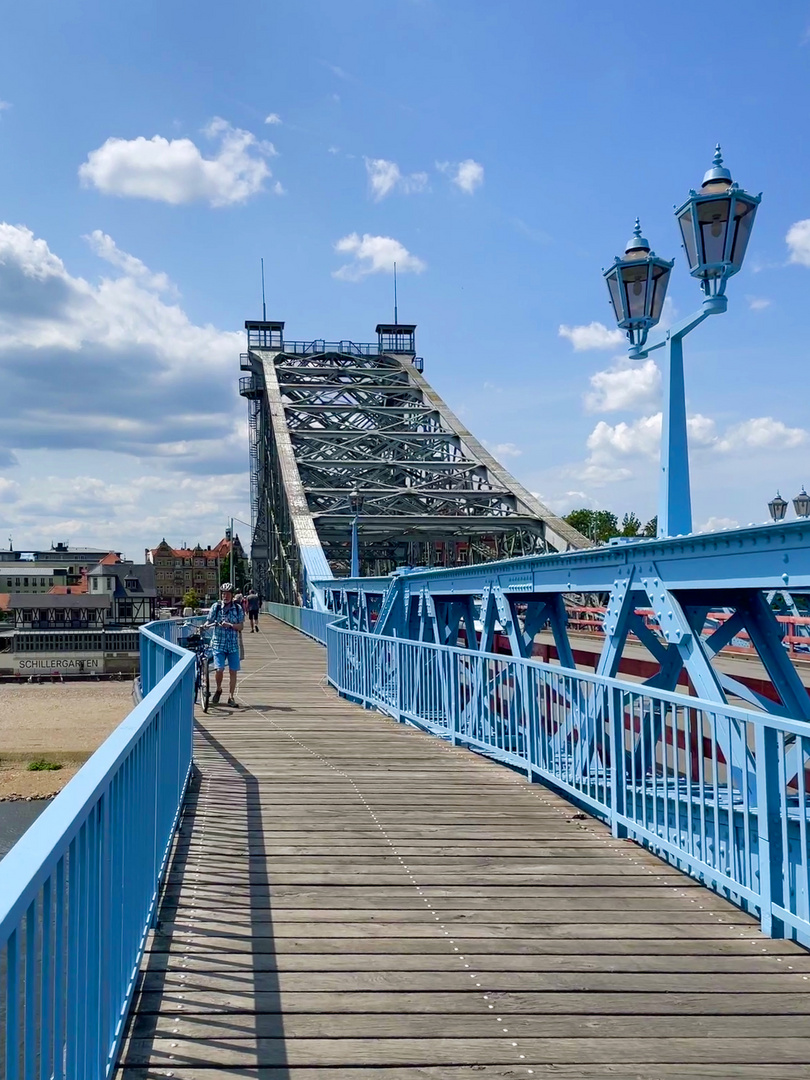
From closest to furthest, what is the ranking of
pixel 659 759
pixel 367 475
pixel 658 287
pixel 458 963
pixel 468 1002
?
pixel 468 1002, pixel 458 963, pixel 659 759, pixel 658 287, pixel 367 475

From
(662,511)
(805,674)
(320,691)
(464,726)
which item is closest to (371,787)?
(464,726)

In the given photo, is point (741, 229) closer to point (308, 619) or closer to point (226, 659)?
point (226, 659)

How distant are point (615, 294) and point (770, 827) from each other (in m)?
5.18

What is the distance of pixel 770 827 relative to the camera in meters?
4.19

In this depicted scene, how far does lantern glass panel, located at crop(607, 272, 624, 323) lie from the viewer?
26.7 ft

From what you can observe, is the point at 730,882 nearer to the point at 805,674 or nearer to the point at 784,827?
the point at 784,827

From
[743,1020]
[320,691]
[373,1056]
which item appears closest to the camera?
[373,1056]

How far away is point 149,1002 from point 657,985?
74.4 inches

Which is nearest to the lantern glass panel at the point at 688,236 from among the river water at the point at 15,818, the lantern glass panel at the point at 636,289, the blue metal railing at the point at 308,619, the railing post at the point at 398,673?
the lantern glass panel at the point at 636,289

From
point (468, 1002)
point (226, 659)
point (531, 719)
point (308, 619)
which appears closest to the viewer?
point (468, 1002)

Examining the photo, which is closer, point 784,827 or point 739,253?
point 784,827

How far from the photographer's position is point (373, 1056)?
3137mm

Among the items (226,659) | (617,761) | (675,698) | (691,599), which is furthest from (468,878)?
(226,659)

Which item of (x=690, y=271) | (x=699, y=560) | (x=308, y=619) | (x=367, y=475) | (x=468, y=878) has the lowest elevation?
(x=468, y=878)
